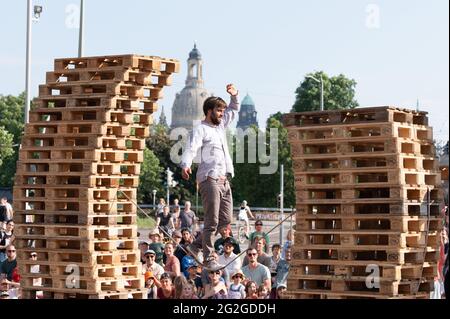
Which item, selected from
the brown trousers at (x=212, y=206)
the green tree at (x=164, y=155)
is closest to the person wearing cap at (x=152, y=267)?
the brown trousers at (x=212, y=206)

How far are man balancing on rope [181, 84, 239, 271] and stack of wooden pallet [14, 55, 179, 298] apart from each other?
158 centimetres

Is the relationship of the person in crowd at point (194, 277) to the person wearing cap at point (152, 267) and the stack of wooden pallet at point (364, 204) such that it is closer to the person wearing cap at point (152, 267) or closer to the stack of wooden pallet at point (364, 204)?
the person wearing cap at point (152, 267)

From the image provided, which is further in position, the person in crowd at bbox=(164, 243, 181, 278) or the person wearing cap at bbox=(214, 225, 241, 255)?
the person in crowd at bbox=(164, 243, 181, 278)

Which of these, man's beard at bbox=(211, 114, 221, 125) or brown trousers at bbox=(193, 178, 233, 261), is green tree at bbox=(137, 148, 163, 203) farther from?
man's beard at bbox=(211, 114, 221, 125)

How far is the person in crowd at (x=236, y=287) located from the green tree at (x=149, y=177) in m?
88.2

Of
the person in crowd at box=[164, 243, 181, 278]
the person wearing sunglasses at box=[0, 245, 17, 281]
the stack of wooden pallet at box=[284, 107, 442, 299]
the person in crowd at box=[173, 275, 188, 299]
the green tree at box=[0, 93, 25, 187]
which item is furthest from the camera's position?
the green tree at box=[0, 93, 25, 187]

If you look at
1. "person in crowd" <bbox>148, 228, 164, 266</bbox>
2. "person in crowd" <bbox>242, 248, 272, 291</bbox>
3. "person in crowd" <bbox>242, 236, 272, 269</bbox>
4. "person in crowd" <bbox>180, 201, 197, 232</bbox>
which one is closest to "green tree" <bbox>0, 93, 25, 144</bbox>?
"person in crowd" <bbox>180, 201, 197, 232</bbox>

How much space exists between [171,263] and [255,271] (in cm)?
193

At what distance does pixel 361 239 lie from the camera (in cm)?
1429

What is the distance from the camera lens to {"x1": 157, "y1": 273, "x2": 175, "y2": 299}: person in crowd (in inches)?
647

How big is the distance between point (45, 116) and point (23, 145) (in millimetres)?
635

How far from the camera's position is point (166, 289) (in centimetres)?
1650

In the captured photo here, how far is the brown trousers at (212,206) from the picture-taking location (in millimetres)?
15047
